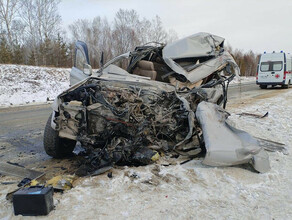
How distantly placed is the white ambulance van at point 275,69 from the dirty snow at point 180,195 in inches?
555

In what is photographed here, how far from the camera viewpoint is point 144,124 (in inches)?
126

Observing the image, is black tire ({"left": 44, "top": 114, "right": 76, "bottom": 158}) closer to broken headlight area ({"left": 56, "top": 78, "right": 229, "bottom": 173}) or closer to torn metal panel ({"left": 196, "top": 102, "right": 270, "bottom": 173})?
broken headlight area ({"left": 56, "top": 78, "right": 229, "bottom": 173})

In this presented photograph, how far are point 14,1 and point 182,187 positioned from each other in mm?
37647

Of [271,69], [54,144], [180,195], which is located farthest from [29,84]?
[180,195]

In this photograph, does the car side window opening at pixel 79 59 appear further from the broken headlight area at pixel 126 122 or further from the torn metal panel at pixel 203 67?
the torn metal panel at pixel 203 67

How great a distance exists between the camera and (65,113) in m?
3.21

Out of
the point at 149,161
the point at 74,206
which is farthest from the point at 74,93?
the point at 74,206

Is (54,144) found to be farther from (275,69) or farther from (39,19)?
(39,19)

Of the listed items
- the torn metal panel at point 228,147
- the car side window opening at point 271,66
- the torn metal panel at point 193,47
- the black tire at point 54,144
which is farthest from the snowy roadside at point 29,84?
the torn metal panel at point 228,147

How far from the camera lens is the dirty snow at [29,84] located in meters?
14.3

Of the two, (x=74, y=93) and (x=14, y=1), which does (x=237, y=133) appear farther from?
(x=14, y=1)

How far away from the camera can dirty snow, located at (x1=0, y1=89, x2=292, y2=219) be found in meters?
2.18

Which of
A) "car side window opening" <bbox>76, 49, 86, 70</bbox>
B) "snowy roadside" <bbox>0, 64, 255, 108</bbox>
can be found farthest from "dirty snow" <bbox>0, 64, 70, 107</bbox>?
"car side window opening" <bbox>76, 49, 86, 70</bbox>

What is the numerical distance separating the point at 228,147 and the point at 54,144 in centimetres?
255
